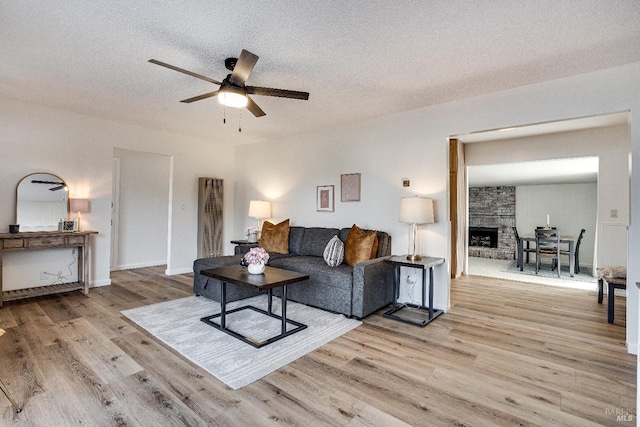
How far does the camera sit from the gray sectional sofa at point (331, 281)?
3.47m

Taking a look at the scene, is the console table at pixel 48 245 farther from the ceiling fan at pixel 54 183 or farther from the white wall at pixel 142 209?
the white wall at pixel 142 209

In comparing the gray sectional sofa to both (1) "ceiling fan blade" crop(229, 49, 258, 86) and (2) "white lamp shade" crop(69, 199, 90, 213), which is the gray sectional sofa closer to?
(2) "white lamp shade" crop(69, 199, 90, 213)

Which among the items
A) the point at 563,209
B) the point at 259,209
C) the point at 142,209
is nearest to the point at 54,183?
the point at 142,209

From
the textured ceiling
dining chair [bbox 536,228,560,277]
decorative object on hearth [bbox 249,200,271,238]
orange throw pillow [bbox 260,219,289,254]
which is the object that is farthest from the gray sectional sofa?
dining chair [bbox 536,228,560,277]

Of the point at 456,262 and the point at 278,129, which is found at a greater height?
the point at 278,129

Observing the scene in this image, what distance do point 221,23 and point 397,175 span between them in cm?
276

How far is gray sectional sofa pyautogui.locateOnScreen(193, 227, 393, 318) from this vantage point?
11.4 ft

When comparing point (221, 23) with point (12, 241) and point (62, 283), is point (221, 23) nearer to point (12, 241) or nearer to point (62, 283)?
point (12, 241)

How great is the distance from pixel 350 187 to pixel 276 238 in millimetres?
1416

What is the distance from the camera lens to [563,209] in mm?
8531

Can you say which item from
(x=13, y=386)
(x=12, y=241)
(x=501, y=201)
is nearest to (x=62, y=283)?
(x=12, y=241)

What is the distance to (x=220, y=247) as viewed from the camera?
633 cm

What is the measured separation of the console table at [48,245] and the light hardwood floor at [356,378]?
1.73ft

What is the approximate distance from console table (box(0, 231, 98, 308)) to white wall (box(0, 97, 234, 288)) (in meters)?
0.20
